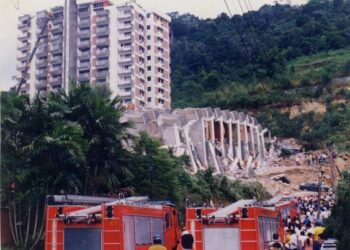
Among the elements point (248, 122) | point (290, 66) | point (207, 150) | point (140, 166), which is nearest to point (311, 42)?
point (290, 66)

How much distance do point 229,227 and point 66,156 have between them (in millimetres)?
8375

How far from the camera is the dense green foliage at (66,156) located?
21.9 meters

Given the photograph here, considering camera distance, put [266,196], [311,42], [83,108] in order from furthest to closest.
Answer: [311,42] < [266,196] < [83,108]

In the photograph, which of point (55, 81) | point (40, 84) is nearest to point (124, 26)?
point (55, 81)

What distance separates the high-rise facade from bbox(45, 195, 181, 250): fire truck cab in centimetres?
5490

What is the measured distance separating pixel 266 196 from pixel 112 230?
122ft

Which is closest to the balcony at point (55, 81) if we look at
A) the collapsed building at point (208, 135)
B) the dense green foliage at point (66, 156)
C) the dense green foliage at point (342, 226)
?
the collapsed building at point (208, 135)

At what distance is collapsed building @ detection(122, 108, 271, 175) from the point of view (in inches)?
2205

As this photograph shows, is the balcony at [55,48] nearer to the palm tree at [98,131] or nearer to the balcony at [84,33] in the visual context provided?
the balcony at [84,33]

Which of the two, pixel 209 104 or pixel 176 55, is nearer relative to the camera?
pixel 209 104

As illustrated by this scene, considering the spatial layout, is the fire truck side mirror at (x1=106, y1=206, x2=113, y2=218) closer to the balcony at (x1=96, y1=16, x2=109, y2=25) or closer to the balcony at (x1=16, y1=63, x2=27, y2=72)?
the balcony at (x1=16, y1=63, x2=27, y2=72)

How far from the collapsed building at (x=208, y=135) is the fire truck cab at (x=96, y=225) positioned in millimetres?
30533

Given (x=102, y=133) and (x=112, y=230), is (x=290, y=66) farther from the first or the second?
(x=112, y=230)

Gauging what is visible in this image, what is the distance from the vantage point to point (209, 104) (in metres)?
88.2
